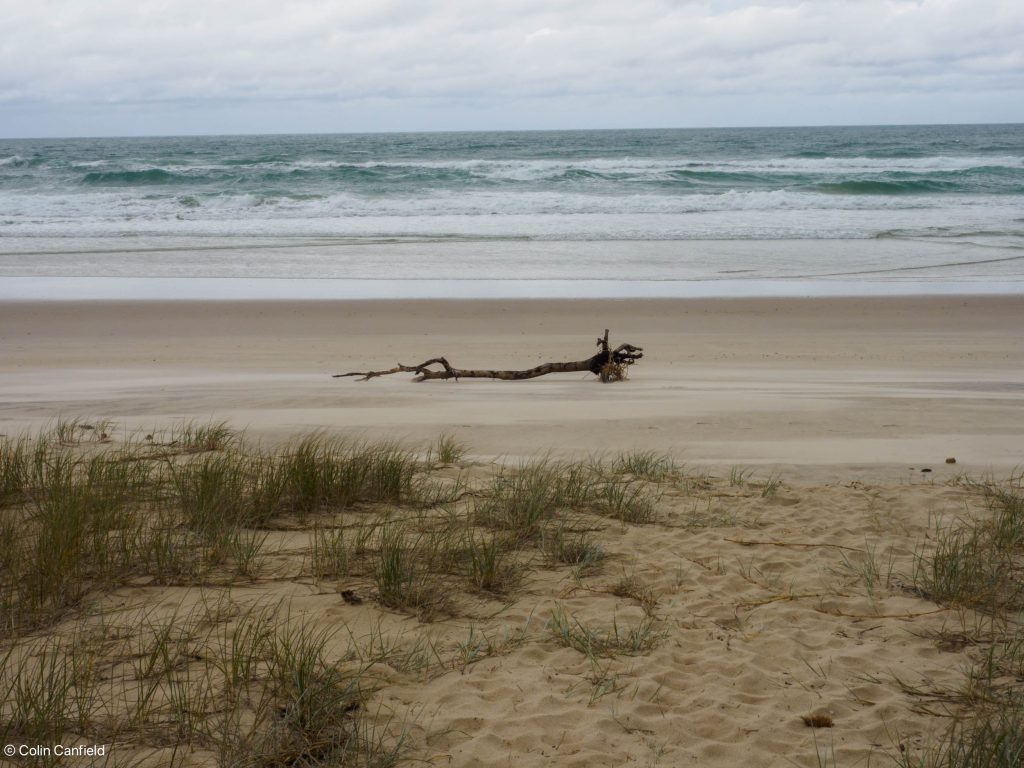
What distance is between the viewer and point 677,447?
6641mm

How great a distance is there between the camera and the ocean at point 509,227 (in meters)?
16.1

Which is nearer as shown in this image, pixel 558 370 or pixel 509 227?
pixel 558 370

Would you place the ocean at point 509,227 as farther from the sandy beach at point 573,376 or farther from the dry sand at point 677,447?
the dry sand at point 677,447

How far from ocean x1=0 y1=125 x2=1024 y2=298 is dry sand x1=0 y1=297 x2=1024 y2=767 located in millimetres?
2632

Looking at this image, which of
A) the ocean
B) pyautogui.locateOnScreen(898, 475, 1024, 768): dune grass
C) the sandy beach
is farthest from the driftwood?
the ocean

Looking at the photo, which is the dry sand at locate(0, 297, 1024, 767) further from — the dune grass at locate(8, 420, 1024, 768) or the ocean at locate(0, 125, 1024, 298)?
the ocean at locate(0, 125, 1024, 298)

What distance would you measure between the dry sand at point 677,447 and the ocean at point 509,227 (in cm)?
263

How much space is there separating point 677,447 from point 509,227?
59.3 ft

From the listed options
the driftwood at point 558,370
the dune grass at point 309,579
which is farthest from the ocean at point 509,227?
the dune grass at point 309,579

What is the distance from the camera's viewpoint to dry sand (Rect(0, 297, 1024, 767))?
9.76ft

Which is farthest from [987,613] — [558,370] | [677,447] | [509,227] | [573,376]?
[509,227]

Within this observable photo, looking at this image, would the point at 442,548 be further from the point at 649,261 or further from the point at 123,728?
the point at 649,261

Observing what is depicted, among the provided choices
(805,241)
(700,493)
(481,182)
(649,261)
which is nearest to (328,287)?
(649,261)

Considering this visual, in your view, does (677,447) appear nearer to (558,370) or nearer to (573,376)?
(558,370)
